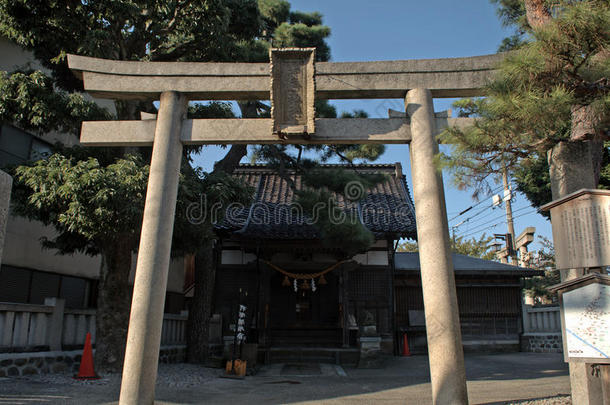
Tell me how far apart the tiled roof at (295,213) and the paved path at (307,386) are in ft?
13.9

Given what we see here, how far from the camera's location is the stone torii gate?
256 inches

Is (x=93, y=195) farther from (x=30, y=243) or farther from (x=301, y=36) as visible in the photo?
(x=301, y=36)

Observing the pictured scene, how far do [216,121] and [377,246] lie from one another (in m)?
10.4

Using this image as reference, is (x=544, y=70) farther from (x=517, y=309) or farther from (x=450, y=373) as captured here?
(x=517, y=309)

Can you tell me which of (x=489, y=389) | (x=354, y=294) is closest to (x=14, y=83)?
(x=489, y=389)

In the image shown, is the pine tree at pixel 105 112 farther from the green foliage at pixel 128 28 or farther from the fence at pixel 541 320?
the fence at pixel 541 320

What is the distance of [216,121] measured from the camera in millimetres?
7086

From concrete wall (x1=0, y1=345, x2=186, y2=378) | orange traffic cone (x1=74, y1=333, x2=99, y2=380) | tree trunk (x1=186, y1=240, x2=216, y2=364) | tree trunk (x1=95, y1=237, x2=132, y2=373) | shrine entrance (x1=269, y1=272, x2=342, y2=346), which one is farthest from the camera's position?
shrine entrance (x1=269, y1=272, x2=342, y2=346)

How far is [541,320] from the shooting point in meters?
16.5

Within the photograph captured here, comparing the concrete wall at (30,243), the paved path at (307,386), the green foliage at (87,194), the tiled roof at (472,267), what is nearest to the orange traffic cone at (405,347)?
the tiled roof at (472,267)

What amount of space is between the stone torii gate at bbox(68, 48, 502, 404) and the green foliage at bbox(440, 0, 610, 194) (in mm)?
1163

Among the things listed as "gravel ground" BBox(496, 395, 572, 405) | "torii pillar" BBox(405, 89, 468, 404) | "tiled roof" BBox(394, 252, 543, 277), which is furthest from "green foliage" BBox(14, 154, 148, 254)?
"tiled roof" BBox(394, 252, 543, 277)

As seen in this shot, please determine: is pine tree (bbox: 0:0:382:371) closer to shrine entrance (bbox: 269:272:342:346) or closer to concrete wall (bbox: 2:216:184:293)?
concrete wall (bbox: 2:216:184:293)

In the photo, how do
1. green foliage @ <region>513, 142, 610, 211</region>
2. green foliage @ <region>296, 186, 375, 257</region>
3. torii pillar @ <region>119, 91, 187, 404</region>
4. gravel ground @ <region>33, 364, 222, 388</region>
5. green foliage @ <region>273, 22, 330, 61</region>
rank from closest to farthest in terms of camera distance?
torii pillar @ <region>119, 91, 187, 404</region> → gravel ground @ <region>33, 364, 222, 388</region> → green foliage @ <region>296, 186, 375, 257</region> → green foliage @ <region>273, 22, 330, 61</region> → green foliage @ <region>513, 142, 610, 211</region>
